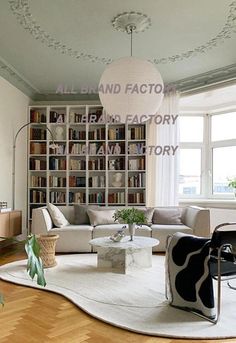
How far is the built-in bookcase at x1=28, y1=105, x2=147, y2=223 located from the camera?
666cm

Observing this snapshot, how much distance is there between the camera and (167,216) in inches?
219

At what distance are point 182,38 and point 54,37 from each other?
1634 millimetres

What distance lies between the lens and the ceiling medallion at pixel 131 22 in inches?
148

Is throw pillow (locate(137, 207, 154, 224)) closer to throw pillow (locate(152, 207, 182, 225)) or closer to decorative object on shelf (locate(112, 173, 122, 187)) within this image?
throw pillow (locate(152, 207, 182, 225))

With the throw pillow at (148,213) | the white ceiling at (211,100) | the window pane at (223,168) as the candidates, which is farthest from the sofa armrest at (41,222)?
the window pane at (223,168)

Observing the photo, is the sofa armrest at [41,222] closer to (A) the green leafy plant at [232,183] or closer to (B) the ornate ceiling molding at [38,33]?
(B) the ornate ceiling molding at [38,33]

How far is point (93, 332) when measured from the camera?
244 centimetres

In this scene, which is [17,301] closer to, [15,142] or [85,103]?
[15,142]

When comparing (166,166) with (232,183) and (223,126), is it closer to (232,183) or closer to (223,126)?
(232,183)

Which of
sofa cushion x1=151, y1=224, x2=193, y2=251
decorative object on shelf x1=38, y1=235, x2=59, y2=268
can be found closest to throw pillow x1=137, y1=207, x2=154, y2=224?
sofa cushion x1=151, y1=224, x2=193, y2=251

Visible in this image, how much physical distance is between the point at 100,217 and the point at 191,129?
301 centimetres

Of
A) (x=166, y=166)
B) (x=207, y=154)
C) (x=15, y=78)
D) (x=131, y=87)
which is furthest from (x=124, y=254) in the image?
(x=207, y=154)

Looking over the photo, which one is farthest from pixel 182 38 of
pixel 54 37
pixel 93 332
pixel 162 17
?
pixel 93 332

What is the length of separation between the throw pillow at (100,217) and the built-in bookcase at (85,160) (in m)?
1.03
